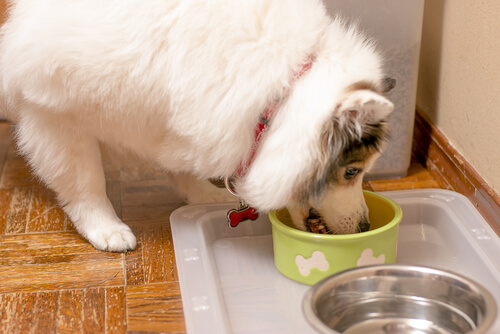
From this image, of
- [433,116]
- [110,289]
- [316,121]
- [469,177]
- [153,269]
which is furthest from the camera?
[433,116]

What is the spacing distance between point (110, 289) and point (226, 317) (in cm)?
38

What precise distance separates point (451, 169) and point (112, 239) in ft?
4.15

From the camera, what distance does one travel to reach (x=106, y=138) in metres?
1.95

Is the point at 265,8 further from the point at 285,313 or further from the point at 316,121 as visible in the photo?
the point at 285,313

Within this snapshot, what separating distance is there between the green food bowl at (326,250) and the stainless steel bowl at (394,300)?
11 cm

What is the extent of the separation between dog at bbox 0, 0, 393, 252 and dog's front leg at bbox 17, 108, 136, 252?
13cm

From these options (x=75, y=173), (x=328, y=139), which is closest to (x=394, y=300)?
(x=328, y=139)

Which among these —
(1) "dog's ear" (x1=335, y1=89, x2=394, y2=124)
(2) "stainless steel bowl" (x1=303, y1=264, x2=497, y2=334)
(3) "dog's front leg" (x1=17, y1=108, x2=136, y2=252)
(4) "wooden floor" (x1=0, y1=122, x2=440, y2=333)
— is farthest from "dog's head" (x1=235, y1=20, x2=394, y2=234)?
(3) "dog's front leg" (x1=17, y1=108, x2=136, y2=252)

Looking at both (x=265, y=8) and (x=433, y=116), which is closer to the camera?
(x=265, y=8)

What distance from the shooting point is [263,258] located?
1984 mm

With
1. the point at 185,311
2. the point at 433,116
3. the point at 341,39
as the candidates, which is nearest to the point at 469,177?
the point at 433,116

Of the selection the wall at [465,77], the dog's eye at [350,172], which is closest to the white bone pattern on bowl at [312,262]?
the dog's eye at [350,172]

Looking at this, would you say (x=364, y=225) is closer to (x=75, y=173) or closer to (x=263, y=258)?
(x=263, y=258)

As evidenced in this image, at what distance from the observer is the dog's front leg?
6.41 ft
